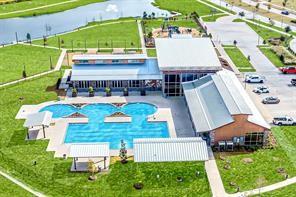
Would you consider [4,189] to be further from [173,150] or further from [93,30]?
[93,30]

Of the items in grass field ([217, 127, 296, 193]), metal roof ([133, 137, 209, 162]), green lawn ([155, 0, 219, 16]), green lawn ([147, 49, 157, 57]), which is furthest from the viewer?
green lawn ([155, 0, 219, 16])

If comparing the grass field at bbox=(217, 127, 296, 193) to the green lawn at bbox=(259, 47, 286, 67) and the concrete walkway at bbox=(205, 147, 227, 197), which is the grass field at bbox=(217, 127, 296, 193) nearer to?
the concrete walkway at bbox=(205, 147, 227, 197)

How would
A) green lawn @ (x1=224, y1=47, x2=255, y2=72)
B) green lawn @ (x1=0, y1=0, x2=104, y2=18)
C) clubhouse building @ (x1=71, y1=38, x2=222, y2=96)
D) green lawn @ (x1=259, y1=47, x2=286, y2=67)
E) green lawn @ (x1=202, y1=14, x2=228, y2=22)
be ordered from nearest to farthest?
clubhouse building @ (x1=71, y1=38, x2=222, y2=96) → green lawn @ (x1=224, y1=47, x2=255, y2=72) → green lawn @ (x1=259, y1=47, x2=286, y2=67) → green lawn @ (x1=202, y1=14, x2=228, y2=22) → green lawn @ (x1=0, y1=0, x2=104, y2=18)

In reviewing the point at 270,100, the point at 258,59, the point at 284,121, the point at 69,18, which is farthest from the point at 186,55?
the point at 69,18

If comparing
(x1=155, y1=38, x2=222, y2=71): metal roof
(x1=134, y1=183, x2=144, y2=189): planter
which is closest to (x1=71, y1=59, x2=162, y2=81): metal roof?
(x1=155, y1=38, x2=222, y2=71): metal roof

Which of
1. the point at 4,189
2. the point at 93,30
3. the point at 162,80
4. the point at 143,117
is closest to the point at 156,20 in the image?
the point at 93,30

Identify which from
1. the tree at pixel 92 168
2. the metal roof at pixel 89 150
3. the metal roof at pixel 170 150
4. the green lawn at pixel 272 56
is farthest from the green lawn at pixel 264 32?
the tree at pixel 92 168

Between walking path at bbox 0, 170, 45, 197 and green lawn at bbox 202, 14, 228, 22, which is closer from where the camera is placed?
walking path at bbox 0, 170, 45, 197

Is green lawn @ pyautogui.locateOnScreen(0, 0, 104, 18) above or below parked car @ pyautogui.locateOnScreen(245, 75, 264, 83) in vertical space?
above
